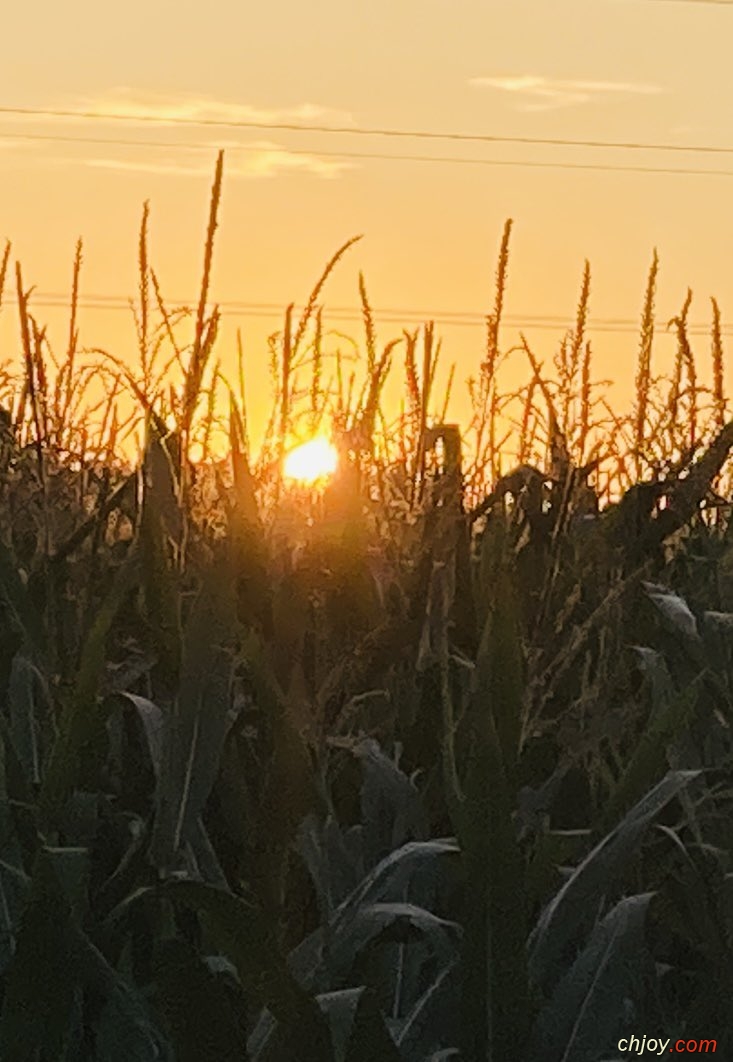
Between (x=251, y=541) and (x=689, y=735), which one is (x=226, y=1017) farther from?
(x=689, y=735)

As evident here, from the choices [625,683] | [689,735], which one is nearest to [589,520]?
[625,683]

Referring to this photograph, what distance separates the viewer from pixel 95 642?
119 cm

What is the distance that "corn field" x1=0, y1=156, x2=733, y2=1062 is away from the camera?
3.47 ft

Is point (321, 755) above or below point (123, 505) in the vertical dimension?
below

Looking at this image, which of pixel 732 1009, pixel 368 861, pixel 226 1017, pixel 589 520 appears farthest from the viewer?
pixel 589 520

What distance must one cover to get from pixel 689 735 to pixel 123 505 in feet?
2.25

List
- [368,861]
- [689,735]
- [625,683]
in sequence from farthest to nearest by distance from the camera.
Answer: [625,683] < [689,735] < [368,861]

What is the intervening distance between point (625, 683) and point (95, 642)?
2.58 feet

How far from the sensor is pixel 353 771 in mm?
1498

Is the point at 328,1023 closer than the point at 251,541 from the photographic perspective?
Yes

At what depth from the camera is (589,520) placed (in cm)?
215

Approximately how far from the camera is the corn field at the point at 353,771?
3.47 ft

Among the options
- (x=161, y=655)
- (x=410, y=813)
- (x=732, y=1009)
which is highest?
(x=161, y=655)

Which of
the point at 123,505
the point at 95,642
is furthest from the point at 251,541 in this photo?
the point at 123,505
